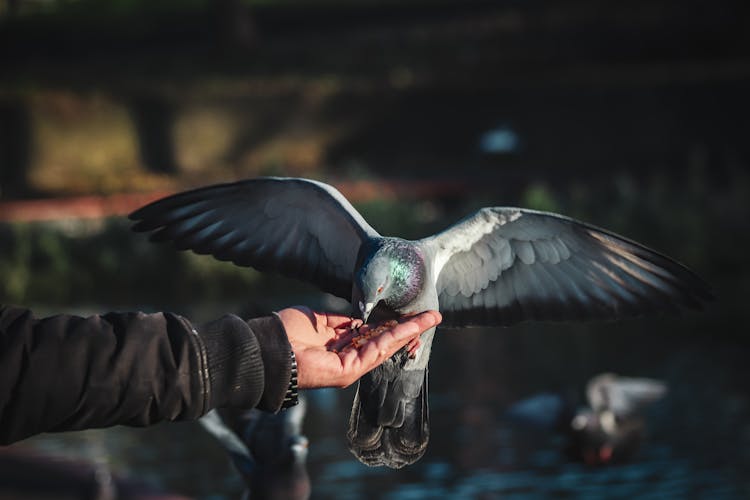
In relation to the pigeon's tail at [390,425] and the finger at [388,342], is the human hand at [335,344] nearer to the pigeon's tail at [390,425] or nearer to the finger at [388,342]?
the finger at [388,342]

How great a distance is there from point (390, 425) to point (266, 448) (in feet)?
3.84

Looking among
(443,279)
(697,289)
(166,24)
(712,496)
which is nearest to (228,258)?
(443,279)

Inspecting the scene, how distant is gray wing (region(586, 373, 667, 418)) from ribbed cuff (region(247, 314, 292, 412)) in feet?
21.1

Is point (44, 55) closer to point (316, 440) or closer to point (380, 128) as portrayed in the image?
point (380, 128)

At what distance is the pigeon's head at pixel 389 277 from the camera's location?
3188mm

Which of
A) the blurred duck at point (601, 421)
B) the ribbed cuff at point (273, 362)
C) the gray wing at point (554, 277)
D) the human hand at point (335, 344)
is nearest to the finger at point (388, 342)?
the human hand at point (335, 344)

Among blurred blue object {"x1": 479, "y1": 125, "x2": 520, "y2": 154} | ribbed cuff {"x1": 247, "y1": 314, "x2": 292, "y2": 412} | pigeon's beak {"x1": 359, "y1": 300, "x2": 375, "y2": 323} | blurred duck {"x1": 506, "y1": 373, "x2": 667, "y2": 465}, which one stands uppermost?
blurred blue object {"x1": 479, "y1": 125, "x2": 520, "y2": 154}

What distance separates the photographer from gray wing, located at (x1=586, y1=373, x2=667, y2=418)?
8961 mm

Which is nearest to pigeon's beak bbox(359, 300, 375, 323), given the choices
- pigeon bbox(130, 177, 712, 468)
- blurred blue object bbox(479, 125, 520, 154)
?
pigeon bbox(130, 177, 712, 468)

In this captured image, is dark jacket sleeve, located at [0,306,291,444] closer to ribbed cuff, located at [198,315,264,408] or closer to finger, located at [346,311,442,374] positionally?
ribbed cuff, located at [198,315,264,408]

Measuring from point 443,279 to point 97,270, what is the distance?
13267 mm

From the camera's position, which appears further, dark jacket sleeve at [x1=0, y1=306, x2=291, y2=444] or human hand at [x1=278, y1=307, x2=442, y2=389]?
human hand at [x1=278, y1=307, x2=442, y2=389]

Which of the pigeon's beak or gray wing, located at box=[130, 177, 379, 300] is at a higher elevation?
gray wing, located at box=[130, 177, 379, 300]

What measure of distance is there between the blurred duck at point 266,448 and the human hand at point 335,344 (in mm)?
1202
